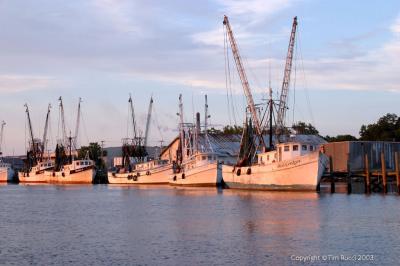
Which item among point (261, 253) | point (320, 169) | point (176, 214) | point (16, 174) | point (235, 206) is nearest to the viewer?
point (261, 253)

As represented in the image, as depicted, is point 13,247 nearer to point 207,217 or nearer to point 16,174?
point 207,217

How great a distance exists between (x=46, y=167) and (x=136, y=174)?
4780 cm

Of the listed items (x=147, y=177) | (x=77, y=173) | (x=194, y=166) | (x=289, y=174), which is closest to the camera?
(x=289, y=174)

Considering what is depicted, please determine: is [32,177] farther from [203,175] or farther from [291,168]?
[291,168]

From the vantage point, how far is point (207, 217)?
52.1 m

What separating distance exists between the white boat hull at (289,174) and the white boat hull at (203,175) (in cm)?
1297

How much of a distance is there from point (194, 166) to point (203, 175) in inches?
132

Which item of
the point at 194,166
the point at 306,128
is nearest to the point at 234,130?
the point at 306,128

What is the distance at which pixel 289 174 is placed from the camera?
77.3 metres

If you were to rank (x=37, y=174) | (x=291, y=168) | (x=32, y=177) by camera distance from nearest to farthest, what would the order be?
(x=291, y=168) → (x=37, y=174) → (x=32, y=177)

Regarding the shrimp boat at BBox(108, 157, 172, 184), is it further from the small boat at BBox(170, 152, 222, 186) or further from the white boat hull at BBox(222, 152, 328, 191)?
the white boat hull at BBox(222, 152, 328, 191)

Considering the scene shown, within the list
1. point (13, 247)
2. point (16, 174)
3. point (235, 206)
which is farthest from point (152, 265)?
point (16, 174)

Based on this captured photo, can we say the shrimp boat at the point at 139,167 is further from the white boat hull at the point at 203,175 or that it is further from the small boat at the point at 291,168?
the small boat at the point at 291,168

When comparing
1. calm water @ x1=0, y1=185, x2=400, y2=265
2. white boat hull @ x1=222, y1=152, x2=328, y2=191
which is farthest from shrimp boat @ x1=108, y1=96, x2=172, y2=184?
calm water @ x1=0, y1=185, x2=400, y2=265
